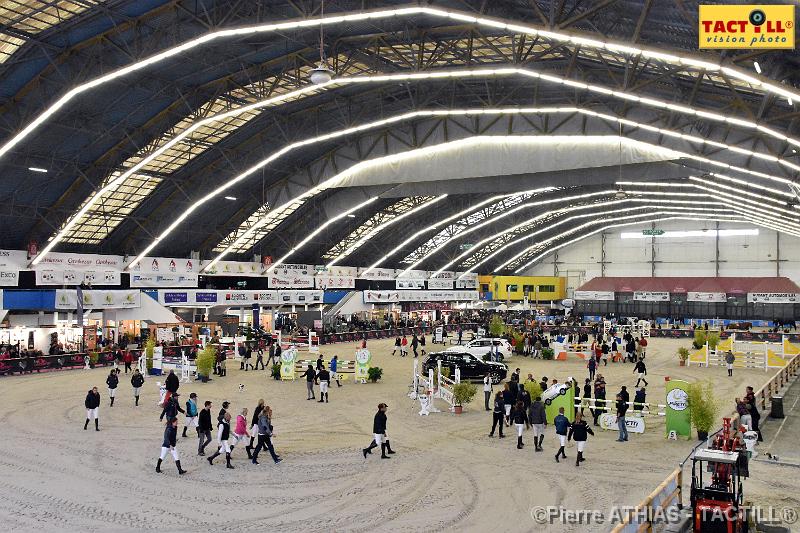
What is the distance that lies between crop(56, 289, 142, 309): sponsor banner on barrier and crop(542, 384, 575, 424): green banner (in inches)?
1161

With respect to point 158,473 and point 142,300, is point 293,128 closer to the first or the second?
point 142,300

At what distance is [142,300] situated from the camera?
40812 millimetres

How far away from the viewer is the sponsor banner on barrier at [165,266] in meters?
41.9

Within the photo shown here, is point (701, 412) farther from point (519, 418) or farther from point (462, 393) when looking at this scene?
point (462, 393)

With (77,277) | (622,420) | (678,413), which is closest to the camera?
(622,420)

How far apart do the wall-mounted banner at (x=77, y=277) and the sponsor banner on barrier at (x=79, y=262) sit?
28 centimetres

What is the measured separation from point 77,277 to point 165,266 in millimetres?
6575

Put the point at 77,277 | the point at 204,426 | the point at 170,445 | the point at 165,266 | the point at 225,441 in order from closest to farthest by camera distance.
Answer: the point at 170,445
the point at 225,441
the point at 204,426
the point at 77,277
the point at 165,266

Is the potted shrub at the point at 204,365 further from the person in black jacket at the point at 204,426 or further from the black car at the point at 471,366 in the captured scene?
the person in black jacket at the point at 204,426

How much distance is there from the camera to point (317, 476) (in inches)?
520

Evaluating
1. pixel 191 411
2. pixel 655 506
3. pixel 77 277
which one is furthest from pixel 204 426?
pixel 77 277

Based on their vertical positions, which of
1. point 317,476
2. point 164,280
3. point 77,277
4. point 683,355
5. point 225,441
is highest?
point 77,277

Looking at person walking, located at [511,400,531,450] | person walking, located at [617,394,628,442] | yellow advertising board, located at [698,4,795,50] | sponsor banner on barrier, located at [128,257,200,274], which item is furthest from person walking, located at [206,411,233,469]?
sponsor banner on barrier, located at [128,257,200,274]

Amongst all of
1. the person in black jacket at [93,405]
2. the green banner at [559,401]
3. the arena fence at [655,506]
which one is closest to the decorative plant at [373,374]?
the green banner at [559,401]
